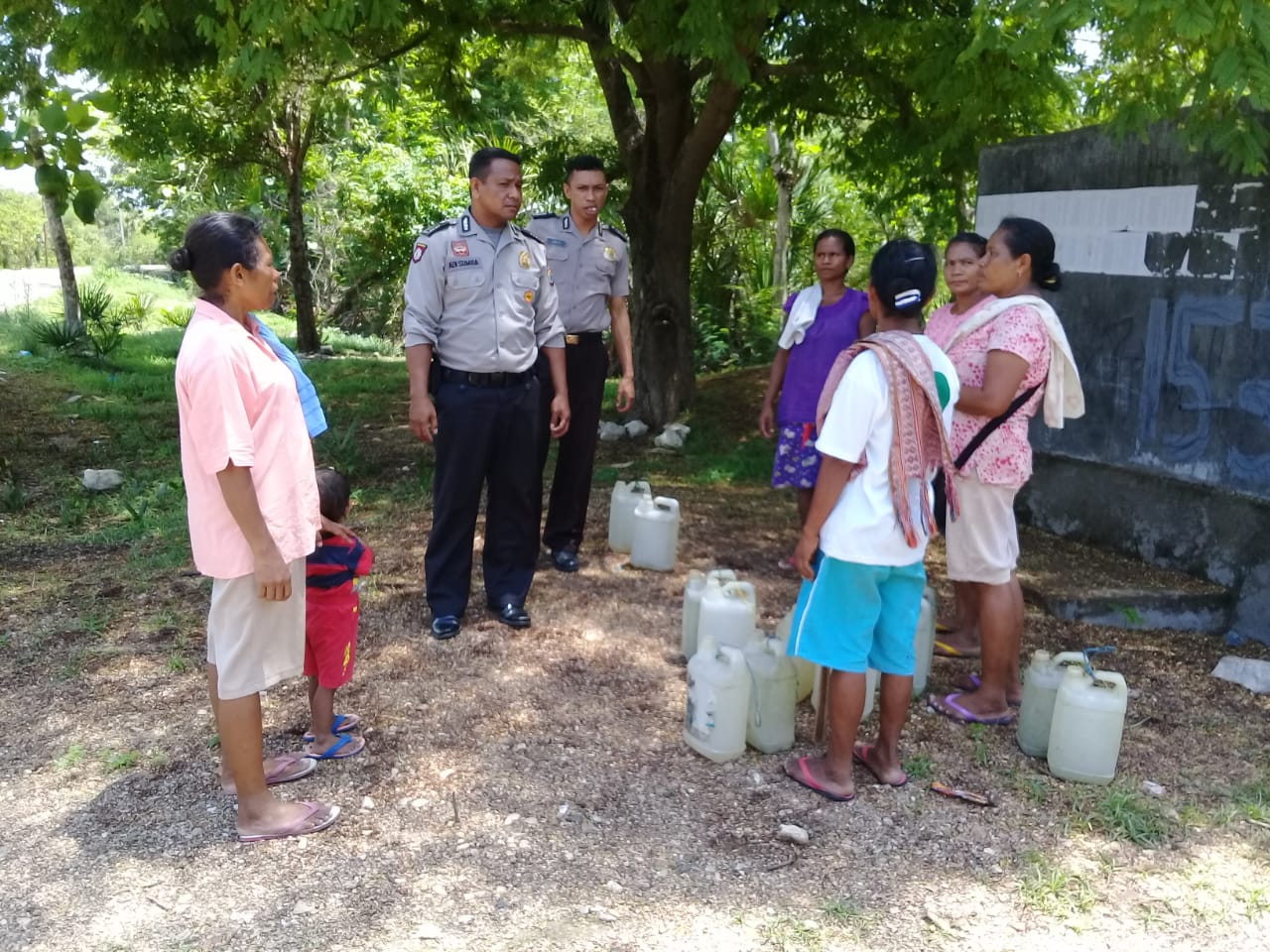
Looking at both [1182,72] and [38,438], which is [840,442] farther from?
[38,438]

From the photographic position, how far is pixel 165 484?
6.96 metres

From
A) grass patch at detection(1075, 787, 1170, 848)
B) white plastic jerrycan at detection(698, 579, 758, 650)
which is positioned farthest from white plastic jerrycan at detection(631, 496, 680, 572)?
grass patch at detection(1075, 787, 1170, 848)

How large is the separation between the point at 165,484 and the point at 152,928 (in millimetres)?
4846

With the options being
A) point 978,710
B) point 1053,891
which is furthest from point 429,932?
point 978,710

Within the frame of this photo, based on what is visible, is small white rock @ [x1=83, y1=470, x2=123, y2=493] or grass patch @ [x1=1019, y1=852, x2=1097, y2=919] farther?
small white rock @ [x1=83, y1=470, x2=123, y2=493]

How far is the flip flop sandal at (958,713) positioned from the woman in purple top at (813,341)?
3.83ft

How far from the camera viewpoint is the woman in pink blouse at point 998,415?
11.7ft

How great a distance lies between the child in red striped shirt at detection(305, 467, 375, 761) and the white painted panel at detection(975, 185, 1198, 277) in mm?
4389

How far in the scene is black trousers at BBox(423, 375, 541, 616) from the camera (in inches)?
171

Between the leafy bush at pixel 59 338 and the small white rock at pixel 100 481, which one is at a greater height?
the leafy bush at pixel 59 338

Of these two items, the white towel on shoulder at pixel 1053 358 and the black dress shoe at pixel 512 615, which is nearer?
the white towel on shoulder at pixel 1053 358

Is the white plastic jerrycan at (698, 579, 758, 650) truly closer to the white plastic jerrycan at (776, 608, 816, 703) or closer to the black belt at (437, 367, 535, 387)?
the white plastic jerrycan at (776, 608, 816, 703)

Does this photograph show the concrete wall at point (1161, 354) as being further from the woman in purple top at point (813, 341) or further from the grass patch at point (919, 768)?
the grass patch at point (919, 768)

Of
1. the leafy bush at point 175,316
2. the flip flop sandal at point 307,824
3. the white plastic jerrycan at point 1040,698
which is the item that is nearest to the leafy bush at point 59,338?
the leafy bush at point 175,316
